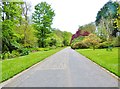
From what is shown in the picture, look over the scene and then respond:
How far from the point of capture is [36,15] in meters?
71.7

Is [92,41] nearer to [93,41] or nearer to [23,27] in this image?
[93,41]

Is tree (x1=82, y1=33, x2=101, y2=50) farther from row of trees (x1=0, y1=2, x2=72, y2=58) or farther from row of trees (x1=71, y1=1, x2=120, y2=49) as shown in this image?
row of trees (x1=0, y1=2, x2=72, y2=58)

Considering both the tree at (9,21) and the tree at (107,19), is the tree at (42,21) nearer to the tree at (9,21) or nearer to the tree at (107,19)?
the tree at (107,19)

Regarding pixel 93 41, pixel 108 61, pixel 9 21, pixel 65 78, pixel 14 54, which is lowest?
pixel 65 78

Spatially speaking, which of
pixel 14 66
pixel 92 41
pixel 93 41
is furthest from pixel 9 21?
pixel 92 41

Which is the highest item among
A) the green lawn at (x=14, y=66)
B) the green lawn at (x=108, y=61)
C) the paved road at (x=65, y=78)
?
the green lawn at (x=108, y=61)

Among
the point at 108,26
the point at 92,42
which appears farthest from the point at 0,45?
the point at 108,26

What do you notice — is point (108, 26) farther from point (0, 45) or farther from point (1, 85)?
point (1, 85)

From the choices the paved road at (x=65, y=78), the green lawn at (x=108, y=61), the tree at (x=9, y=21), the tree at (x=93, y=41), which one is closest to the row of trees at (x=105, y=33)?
the tree at (x=93, y=41)

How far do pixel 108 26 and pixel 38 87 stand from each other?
65376mm

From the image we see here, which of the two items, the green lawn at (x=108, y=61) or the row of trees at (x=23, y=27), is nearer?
the green lawn at (x=108, y=61)

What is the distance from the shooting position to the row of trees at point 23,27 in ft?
112

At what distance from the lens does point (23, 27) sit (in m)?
54.0

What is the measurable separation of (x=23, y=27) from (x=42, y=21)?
1760cm
